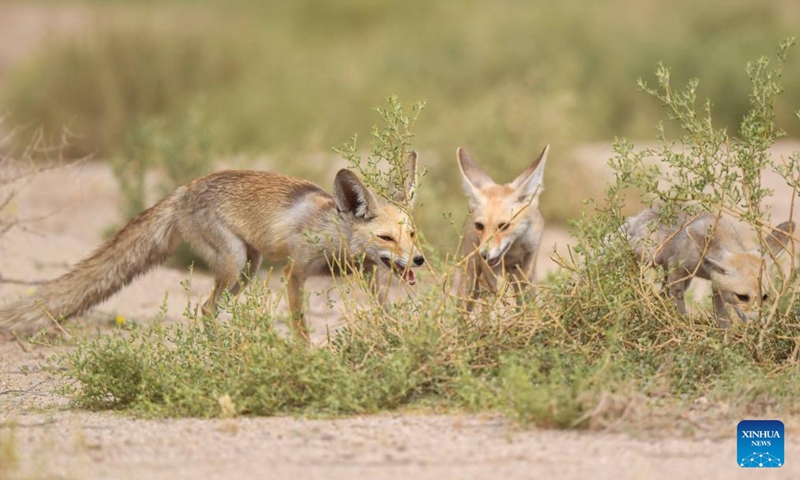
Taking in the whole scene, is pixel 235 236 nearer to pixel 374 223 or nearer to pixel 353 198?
pixel 353 198

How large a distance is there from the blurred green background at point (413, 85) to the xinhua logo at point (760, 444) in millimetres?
5939

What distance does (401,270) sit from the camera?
660cm

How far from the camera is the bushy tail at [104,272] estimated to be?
22.2 feet

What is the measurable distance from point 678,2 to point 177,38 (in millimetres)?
10374

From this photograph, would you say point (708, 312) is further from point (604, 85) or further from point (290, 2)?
point (290, 2)

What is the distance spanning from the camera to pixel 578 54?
18.0m

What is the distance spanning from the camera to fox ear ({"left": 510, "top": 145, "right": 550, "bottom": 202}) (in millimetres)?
7180

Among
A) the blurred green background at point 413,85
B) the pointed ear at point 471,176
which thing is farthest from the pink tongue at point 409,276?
the blurred green background at point 413,85

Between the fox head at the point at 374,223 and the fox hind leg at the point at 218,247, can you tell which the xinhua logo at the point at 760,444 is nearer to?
the fox head at the point at 374,223

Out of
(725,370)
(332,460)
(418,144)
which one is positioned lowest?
(332,460)

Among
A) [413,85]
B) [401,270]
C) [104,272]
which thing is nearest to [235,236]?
[104,272]

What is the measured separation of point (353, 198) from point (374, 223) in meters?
0.20

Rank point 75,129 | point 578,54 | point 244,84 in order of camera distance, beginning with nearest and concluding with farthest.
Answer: point 75,129 → point 244,84 → point 578,54

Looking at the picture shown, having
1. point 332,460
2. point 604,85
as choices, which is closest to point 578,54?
point 604,85
